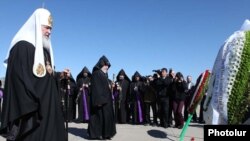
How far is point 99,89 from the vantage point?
468 inches

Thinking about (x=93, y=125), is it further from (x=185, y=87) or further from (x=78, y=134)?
(x=185, y=87)

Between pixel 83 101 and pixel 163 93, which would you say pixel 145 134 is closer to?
pixel 163 93

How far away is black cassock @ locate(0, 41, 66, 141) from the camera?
191 inches

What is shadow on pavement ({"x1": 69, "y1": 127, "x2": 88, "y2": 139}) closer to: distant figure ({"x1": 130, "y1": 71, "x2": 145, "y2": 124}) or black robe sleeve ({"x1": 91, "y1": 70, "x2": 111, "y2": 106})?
black robe sleeve ({"x1": 91, "y1": 70, "x2": 111, "y2": 106})

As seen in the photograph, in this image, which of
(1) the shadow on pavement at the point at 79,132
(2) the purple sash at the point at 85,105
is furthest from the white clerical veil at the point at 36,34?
(2) the purple sash at the point at 85,105

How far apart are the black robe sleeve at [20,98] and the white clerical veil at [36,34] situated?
0.25ft

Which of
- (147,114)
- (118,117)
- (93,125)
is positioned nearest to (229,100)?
(93,125)

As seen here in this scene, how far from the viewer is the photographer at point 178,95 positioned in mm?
14219

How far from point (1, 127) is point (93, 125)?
23.6 feet

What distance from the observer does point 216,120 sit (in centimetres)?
288

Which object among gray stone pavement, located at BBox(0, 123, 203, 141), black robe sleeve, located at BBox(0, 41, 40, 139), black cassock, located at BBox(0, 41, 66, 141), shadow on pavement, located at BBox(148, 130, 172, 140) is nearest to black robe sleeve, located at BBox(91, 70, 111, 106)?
gray stone pavement, located at BBox(0, 123, 203, 141)

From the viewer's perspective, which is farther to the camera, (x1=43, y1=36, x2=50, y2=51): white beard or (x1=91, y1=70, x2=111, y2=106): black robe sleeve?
(x1=91, y1=70, x2=111, y2=106): black robe sleeve

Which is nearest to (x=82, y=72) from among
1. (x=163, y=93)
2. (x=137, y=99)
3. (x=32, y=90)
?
(x=137, y=99)

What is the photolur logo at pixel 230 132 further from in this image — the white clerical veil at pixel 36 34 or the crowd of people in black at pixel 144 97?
the crowd of people in black at pixel 144 97
